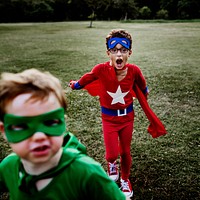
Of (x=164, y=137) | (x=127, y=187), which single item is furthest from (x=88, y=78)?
(x=164, y=137)

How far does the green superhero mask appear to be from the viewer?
1.27 m

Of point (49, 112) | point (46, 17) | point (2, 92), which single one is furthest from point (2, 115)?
point (46, 17)

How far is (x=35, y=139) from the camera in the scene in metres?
1.28

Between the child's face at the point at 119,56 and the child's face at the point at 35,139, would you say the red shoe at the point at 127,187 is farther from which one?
the child's face at the point at 35,139

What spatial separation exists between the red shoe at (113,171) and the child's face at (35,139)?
2284mm

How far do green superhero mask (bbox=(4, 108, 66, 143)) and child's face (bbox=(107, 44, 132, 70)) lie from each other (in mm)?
1909

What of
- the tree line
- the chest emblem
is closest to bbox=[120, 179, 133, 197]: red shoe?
the chest emblem

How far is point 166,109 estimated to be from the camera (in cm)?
611

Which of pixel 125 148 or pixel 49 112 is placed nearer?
pixel 49 112

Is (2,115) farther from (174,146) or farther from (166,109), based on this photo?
(166,109)

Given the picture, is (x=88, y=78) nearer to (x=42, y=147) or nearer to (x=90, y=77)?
(x=90, y=77)

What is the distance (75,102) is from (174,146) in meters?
2.80

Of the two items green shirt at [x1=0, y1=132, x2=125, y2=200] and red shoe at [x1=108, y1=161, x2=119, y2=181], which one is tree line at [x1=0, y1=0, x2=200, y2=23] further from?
green shirt at [x1=0, y1=132, x2=125, y2=200]

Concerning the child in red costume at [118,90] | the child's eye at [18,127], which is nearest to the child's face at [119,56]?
the child in red costume at [118,90]
